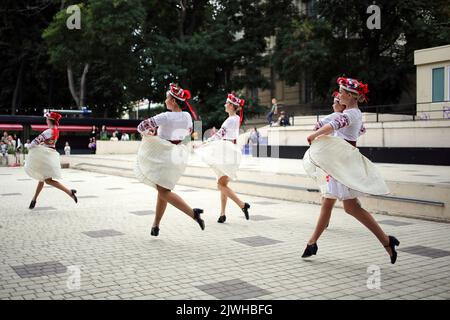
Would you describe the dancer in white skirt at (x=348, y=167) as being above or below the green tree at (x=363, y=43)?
below

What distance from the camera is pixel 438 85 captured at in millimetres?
22875

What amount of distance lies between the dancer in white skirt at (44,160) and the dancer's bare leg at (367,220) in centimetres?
613

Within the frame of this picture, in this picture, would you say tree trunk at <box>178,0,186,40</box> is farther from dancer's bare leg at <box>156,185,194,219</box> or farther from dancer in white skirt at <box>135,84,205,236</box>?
dancer's bare leg at <box>156,185,194,219</box>

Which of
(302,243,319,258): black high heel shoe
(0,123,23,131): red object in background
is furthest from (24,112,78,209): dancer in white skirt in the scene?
(0,123,23,131): red object in background

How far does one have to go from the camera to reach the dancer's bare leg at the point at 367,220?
4.71 meters

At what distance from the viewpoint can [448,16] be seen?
28016mm

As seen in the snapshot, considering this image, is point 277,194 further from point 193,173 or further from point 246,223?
point 193,173

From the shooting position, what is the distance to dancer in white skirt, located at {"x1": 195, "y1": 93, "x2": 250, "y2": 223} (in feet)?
24.4

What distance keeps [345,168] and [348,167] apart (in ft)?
0.12

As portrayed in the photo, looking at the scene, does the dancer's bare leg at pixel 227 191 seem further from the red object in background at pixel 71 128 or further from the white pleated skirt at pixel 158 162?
the red object in background at pixel 71 128

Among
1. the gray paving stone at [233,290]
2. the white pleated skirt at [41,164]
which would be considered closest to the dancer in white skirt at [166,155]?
the gray paving stone at [233,290]
